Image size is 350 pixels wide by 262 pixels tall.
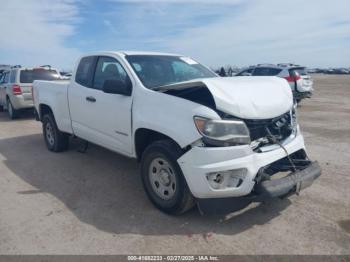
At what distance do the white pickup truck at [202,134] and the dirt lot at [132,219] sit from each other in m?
0.33

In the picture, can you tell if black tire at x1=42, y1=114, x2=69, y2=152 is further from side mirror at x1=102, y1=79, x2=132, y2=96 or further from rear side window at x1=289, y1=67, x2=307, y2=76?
rear side window at x1=289, y1=67, x2=307, y2=76

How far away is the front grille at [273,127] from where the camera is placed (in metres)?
3.61

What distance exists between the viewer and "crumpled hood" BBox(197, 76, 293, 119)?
3.44 m

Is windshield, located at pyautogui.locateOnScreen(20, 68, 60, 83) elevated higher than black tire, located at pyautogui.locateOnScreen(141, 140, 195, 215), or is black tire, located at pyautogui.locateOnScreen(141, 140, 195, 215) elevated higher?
windshield, located at pyautogui.locateOnScreen(20, 68, 60, 83)

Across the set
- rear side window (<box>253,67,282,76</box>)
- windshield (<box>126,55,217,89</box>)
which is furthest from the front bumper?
rear side window (<box>253,67,282,76</box>)

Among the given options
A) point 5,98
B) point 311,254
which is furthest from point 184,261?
point 5,98

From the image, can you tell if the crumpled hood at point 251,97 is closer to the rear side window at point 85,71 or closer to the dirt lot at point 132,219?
the dirt lot at point 132,219

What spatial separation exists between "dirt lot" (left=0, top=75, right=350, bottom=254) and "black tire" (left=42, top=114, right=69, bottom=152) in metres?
0.92

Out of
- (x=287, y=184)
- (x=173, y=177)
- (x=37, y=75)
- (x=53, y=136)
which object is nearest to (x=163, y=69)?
(x=173, y=177)

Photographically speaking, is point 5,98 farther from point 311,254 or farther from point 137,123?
point 311,254

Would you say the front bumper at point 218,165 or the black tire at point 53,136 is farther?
the black tire at point 53,136

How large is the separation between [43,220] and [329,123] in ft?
28.1

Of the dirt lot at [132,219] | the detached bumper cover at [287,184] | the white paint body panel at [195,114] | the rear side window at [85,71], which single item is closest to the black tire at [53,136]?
the dirt lot at [132,219]

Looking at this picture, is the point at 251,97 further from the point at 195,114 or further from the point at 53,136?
the point at 53,136
